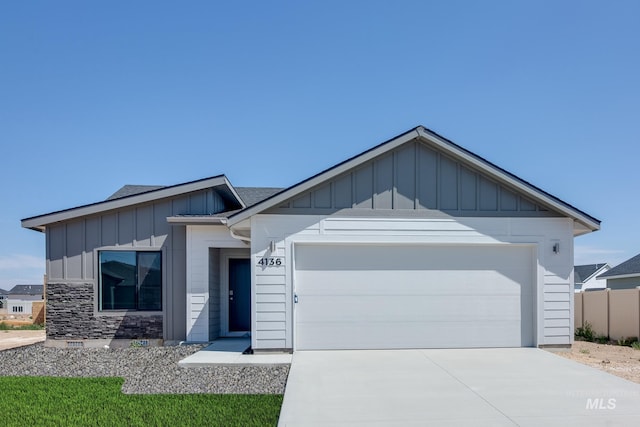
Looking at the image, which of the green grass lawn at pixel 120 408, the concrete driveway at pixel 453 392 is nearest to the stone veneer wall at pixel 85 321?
the green grass lawn at pixel 120 408

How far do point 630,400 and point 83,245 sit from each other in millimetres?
10766

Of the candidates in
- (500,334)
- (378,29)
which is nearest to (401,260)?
(500,334)

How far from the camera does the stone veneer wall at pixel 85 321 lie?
9.68 m

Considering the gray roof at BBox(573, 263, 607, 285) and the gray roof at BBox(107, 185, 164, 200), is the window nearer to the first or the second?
the gray roof at BBox(107, 185, 164, 200)

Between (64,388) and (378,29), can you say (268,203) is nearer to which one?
(64,388)

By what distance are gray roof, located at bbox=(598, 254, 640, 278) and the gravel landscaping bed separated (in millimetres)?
21871

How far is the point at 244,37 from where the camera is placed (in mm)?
10922

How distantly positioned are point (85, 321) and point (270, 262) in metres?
5.02

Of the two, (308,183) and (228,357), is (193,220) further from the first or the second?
(228,357)

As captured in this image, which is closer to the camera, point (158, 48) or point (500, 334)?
point (500, 334)

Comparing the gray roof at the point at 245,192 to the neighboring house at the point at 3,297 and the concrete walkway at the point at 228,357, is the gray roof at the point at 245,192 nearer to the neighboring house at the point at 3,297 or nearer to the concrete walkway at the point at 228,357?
the concrete walkway at the point at 228,357

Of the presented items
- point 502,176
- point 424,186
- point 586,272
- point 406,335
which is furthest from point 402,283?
point 586,272

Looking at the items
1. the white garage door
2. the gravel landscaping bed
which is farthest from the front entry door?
the white garage door

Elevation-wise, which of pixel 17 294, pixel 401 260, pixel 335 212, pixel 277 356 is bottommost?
pixel 17 294
